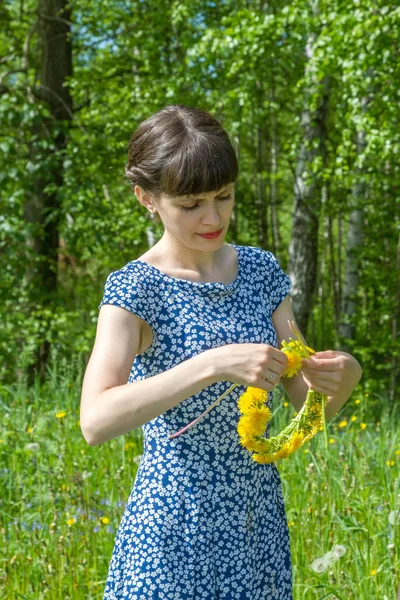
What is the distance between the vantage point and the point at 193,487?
5.09ft

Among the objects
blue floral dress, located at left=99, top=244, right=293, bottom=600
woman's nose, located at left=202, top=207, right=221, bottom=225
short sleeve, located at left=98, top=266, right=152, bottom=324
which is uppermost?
woman's nose, located at left=202, top=207, right=221, bottom=225

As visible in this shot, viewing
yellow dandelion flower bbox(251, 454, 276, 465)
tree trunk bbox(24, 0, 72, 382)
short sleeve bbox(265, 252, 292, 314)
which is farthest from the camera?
tree trunk bbox(24, 0, 72, 382)

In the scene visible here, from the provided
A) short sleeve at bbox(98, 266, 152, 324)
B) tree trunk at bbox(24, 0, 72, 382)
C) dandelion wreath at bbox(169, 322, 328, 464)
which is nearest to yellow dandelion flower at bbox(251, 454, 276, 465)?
dandelion wreath at bbox(169, 322, 328, 464)

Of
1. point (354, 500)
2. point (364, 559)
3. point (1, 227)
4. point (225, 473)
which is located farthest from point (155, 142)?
point (1, 227)

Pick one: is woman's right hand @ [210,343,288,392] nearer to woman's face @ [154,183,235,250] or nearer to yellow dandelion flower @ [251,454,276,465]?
yellow dandelion flower @ [251,454,276,465]

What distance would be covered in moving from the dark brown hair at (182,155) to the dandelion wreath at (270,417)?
340mm

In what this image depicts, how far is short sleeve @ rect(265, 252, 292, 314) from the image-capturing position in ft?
5.74

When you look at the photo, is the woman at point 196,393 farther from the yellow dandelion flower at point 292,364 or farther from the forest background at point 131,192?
the forest background at point 131,192

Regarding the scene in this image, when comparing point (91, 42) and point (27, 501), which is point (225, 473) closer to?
point (27, 501)

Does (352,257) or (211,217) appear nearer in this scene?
(211,217)

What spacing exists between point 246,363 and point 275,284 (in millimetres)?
440

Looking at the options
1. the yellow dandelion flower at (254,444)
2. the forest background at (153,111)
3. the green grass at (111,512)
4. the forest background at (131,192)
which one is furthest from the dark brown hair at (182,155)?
the forest background at (153,111)

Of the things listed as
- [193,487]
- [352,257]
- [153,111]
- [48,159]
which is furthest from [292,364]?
[352,257]

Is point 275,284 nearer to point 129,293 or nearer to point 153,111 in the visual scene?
point 129,293
